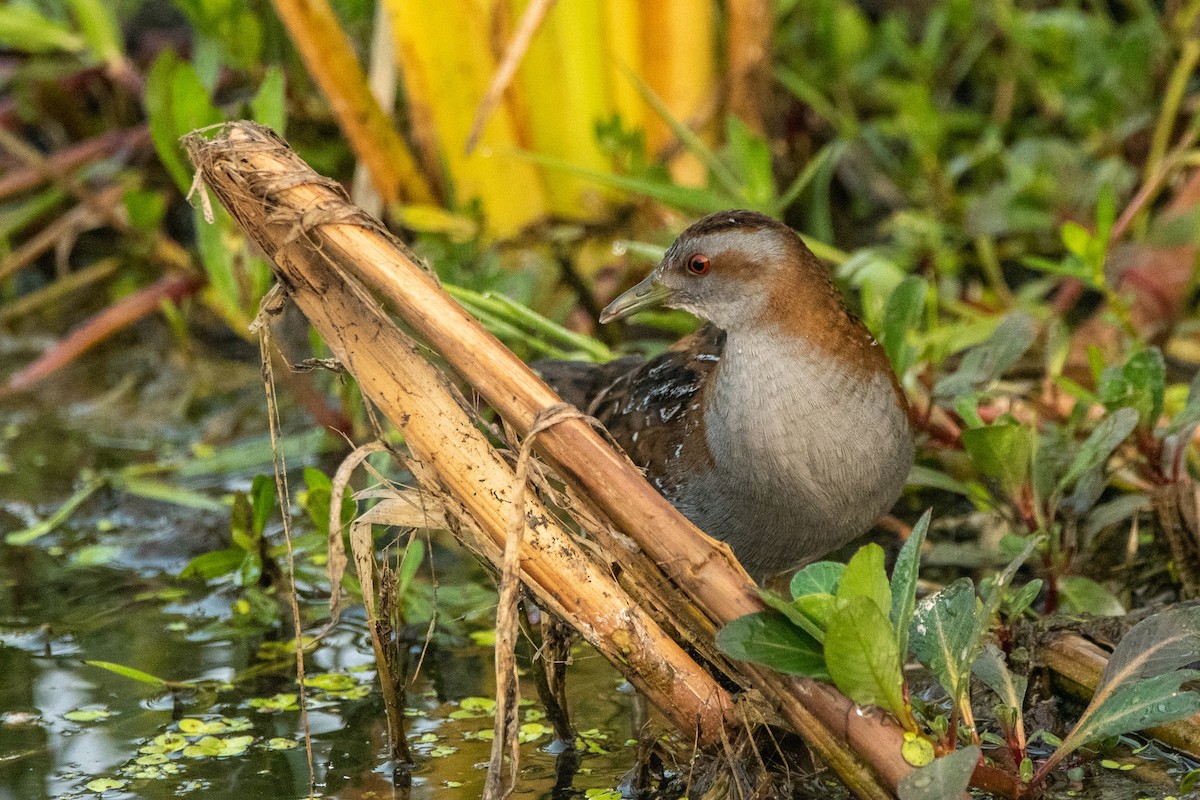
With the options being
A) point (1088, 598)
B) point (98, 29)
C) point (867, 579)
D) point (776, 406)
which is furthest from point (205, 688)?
point (98, 29)

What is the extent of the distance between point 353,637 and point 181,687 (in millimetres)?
411

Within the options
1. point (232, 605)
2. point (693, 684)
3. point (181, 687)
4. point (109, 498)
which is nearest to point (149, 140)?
point (109, 498)

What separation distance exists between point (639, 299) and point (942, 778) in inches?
50.6

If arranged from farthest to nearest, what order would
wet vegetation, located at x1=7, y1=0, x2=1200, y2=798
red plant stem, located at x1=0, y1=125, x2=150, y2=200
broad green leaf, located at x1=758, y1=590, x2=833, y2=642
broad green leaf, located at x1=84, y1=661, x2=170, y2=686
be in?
1. red plant stem, located at x1=0, y1=125, x2=150, y2=200
2. broad green leaf, located at x1=84, y1=661, x2=170, y2=686
3. wet vegetation, located at x1=7, y1=0, x2=1200, y2=798
4. broad green leaf, located at x1=758, y1=590, x2=833, y2=642

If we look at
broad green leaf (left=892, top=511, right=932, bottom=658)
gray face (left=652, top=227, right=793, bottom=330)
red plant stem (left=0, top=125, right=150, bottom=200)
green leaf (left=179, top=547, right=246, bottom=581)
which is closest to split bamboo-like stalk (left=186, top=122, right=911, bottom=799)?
broad green leaf (left=892, top=511, right=932, bottom=658)

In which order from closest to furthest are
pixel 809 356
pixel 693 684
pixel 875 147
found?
pixel 693 684
pixel 809 356
pixel 875 147

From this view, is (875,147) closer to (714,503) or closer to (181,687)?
(714,503)

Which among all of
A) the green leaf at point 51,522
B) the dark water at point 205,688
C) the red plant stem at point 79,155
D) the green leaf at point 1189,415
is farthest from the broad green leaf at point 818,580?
the red plant stem at point 79,155

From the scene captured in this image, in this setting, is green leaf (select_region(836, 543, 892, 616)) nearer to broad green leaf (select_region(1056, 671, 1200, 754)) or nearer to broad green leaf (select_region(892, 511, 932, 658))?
broad green leaf (select_region(892, 511, 932, 658))

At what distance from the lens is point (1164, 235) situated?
3996 mm

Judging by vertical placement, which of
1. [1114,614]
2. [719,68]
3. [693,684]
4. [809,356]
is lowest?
[1114,614]

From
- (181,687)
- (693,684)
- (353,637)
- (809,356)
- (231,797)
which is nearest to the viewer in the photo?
(693,684)

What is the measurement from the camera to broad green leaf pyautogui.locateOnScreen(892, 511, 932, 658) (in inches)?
81.0

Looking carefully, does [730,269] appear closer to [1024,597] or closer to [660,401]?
[660,401]
